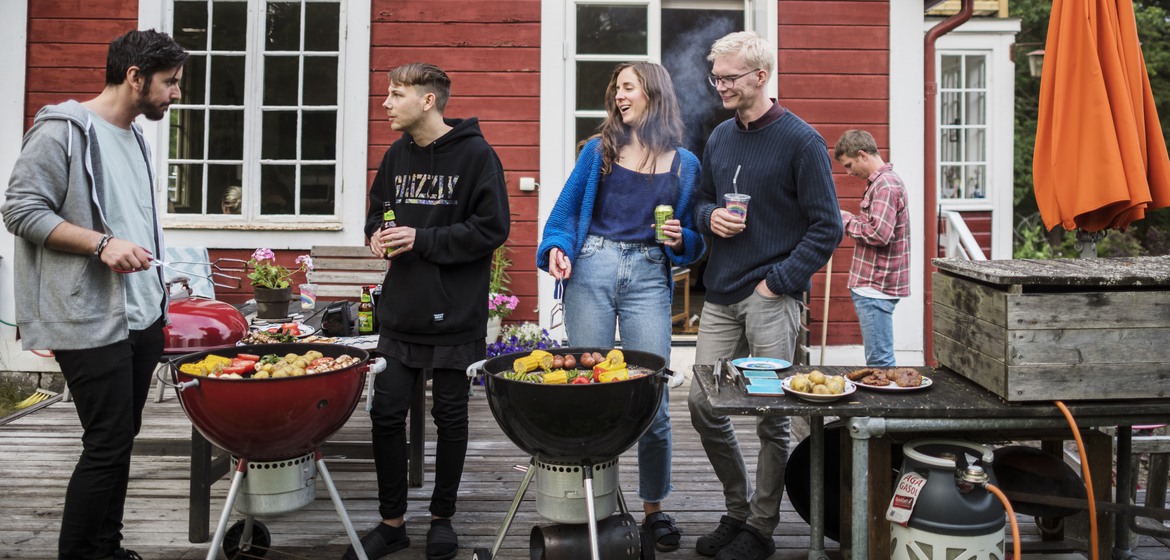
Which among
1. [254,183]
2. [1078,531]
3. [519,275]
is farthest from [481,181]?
[254,183]

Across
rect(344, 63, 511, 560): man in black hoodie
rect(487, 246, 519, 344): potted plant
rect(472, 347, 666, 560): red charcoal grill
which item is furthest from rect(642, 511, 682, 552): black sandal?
rect(487, 246, 519, 344): potted plant

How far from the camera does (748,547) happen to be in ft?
10.1

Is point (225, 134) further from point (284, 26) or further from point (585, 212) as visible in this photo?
point (585, 212)

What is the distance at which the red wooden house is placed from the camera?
6258mm

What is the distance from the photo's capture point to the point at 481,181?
3.16m

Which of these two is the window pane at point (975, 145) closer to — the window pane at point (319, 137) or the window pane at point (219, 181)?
the window pane at point (319, 137)

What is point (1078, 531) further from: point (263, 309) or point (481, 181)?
point (263, 309)

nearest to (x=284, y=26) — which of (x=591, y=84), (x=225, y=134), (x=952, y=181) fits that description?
(x=225, y=134)

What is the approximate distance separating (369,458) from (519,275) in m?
2.43

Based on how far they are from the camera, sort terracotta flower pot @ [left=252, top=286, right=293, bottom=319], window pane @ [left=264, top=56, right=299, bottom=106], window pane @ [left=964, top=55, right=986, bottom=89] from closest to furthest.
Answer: terracotta flower pot @ [left=252, top=286, right=293, bottom=319] → window pane @ [left=264, top=56, right=299, bottom=106] → window pane @ [left=964, top=55, right=986, bottom=89]

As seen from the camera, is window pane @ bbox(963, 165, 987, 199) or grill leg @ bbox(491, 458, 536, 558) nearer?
grill leg @ bbox(491, 458, 536, 558)

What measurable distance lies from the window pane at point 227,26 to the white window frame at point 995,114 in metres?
6.56

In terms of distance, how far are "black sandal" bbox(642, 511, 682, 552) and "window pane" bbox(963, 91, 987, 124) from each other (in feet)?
25.9

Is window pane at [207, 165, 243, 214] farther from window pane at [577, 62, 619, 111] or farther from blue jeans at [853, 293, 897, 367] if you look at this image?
blue jeans at [853, 293, 897, 367]
